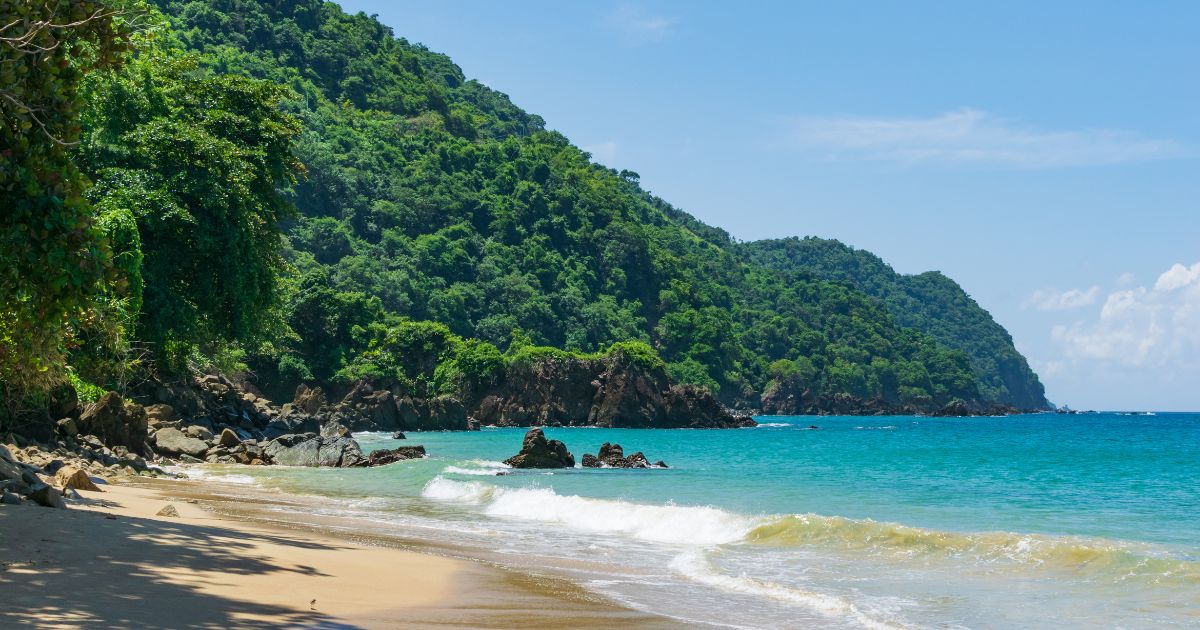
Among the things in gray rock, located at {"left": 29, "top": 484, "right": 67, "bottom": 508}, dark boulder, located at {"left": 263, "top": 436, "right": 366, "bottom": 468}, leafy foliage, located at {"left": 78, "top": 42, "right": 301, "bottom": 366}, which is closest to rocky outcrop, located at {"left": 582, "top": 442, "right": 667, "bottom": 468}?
dark boulder, located at {"left": 263, "top": 436, "right": 366, "bottom": 468}

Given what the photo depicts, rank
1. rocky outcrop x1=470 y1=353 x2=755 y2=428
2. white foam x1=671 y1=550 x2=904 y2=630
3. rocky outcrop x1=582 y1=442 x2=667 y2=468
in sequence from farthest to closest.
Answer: rocky outcrop x1=470 y1=353 x2=755 y2=428 → rocky outcrop x1=582 y1=442 x2=667 y2=468 → white foam x1=671 y1=550 x2=904 y2=630

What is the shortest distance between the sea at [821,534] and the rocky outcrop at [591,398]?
5684 cm

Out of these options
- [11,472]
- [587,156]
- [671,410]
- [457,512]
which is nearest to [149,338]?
[457,512]

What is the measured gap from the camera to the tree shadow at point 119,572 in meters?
8.08

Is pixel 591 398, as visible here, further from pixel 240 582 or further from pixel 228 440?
pixel 240 582

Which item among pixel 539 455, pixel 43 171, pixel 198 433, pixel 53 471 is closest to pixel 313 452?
pixel 198 433

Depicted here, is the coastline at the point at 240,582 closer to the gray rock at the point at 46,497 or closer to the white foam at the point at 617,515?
the gray rock at the point at 46,497

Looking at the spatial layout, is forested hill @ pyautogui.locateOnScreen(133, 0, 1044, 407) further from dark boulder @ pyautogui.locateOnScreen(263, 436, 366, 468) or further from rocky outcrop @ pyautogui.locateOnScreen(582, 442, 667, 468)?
dark boulder @ pyautogui.locateOnScreen(263, 436, 366, 468)

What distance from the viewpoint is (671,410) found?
104 metres

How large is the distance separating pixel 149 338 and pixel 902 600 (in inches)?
1020

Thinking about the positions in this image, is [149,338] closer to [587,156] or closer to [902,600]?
[902,600]

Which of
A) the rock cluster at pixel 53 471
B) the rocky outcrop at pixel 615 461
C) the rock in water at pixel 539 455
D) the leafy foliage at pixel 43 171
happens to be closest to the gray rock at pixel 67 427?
the rock cluster at pixel 53 471

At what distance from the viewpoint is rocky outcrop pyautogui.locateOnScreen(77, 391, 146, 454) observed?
91.4ft

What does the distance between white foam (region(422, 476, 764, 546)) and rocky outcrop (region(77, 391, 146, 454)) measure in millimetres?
8624
